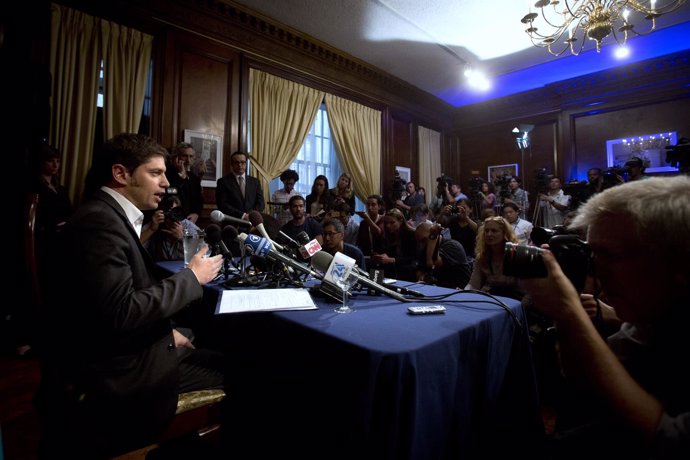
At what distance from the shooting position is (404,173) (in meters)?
6.96

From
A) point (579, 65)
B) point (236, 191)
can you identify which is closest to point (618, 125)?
point (579, 65)

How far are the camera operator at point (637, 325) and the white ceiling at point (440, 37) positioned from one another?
170 inches

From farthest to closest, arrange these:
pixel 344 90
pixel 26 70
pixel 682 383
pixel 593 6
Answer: pixel 344 90 < pixel 593 6 < pixel 26 70 < pixel 682 383

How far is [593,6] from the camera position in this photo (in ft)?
10.6

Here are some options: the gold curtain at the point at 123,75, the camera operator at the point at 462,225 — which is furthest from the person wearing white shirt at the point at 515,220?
the gold curtain at the point at 123,75

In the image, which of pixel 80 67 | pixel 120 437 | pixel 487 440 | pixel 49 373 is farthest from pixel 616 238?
pixel 80 67

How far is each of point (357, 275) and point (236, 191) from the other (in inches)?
117

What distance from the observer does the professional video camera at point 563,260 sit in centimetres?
85

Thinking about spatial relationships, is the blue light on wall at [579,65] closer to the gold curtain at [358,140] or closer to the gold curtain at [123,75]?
the gold curtain at [358,140]

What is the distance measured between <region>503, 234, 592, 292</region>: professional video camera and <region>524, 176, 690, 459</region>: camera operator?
1.3 inches

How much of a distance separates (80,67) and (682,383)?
4652mm

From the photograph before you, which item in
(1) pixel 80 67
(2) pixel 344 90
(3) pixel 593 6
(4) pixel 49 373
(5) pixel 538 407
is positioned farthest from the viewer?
(2) pixel 344 90

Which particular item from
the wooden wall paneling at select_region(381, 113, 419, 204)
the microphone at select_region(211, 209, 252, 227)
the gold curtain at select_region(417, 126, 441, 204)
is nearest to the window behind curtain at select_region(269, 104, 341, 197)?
the wooden wall paneling at select_region(381, 113, 419, 204)

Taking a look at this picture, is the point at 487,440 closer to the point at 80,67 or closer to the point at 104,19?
the point at 80,67
